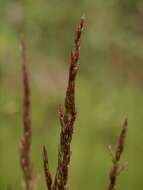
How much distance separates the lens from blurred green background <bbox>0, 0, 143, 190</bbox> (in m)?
4.47

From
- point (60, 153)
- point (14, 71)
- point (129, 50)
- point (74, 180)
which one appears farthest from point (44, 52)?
point (60, 153)

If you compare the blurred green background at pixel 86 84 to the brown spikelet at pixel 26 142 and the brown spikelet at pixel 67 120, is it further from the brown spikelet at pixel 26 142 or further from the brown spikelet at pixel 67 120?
the brown spikelet at pixel 67 120

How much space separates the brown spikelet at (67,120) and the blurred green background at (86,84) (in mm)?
2745

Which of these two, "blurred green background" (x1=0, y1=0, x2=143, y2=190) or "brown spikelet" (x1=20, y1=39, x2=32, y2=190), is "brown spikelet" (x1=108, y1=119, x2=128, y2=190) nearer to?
"brown spikelet" (x1=20, y1=39, x2=32, y2=190)

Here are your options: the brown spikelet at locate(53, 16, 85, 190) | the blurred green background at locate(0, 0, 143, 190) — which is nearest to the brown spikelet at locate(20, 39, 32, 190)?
the brown spikelet at locate(53, 16, 85, 190)

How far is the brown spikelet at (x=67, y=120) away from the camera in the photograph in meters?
1.19

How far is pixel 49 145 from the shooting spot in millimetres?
4801

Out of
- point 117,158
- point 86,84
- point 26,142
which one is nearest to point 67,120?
point 117,158

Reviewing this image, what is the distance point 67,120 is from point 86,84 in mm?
4367

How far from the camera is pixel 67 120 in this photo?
1.24m

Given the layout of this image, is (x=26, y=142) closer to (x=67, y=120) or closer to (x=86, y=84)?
(x=67, y=120)

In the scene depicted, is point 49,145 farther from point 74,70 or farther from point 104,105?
point 74,70

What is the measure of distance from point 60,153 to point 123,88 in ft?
12.8

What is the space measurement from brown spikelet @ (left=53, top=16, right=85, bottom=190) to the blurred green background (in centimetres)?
274
